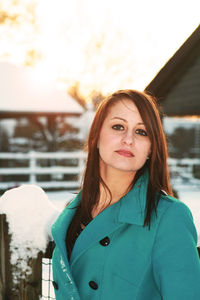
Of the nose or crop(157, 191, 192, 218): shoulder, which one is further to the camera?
the nose

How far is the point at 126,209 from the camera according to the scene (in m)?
1.44

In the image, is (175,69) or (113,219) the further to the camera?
(175,69)

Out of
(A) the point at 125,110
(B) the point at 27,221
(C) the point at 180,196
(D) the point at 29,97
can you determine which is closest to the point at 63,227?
(B) the point at 27,221

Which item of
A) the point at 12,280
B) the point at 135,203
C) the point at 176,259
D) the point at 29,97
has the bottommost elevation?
the point at 12,280

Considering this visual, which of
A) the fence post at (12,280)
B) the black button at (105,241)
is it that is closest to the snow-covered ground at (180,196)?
the fence post at (12,280)

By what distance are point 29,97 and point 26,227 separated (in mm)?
9862

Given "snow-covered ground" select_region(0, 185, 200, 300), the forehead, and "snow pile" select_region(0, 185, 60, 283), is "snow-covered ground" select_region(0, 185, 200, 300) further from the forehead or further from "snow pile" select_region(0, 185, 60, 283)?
the forehead

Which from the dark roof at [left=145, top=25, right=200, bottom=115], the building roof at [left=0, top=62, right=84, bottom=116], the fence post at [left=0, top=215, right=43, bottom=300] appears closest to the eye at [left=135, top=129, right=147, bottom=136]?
the fence post at [left=0, top=215, right=43, bottom=300]

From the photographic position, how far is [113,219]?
58.0 inches

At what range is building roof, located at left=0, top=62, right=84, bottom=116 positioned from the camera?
35.0ft

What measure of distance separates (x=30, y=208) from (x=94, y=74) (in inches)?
970

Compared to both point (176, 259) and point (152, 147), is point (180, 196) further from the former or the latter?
point (176, 259)

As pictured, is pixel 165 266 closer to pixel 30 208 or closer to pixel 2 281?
pixel 30 208

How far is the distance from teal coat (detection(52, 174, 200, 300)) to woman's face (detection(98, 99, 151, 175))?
0.35ft
